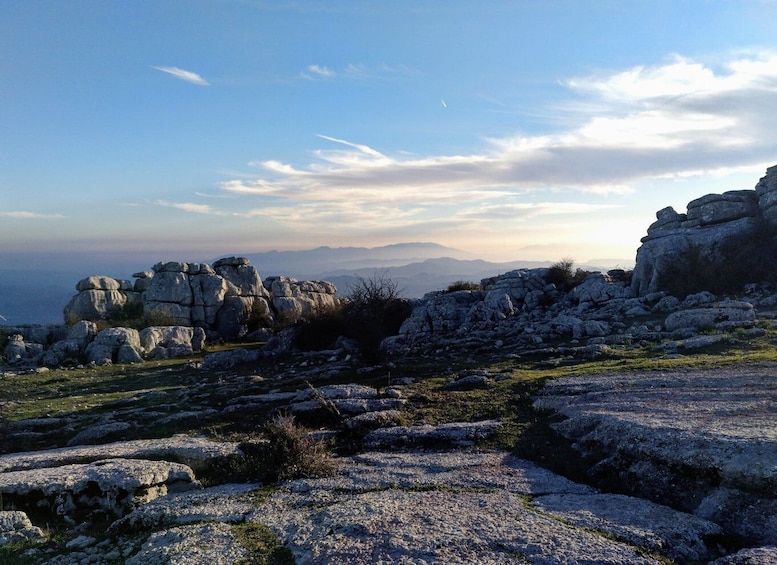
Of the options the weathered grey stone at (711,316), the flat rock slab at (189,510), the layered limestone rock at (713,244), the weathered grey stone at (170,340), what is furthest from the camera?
the weathered grey stone at (170,340)

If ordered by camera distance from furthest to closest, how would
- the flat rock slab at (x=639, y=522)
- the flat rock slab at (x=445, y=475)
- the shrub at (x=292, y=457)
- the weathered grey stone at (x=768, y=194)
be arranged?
the weathered grey stone at (x=768, y=194), the shrub at (x=292, y=457), the flat rock slab at (x=445, y=475), the flat rock slab at (x=639, y=522)

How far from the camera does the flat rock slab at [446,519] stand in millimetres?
6066

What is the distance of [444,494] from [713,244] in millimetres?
36626

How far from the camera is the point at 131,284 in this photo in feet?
181

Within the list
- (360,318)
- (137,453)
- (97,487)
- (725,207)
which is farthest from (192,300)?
(725,207)

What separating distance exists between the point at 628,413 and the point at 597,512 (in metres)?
4.31

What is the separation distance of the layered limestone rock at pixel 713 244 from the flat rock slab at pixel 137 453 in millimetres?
32187

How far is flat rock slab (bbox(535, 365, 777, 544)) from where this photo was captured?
6.92 metres

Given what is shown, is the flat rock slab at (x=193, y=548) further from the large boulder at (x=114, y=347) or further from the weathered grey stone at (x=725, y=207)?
the weathered grey stone at (x=725, y=207)

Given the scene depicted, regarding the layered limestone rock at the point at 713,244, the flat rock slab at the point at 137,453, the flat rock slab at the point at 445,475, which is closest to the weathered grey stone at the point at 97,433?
the flat rock slab at the point at 137,453

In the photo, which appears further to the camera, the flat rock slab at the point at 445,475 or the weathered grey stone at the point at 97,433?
the weathered grey stone at the point at 97,433

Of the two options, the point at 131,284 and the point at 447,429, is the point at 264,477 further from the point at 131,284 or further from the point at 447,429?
the point at 131,284

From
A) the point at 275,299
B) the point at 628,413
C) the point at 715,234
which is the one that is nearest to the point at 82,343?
the point at 275,299

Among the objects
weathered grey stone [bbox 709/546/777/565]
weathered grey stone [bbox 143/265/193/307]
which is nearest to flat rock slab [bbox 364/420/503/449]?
weathered grey stone [bbox 709/546/777/565]
